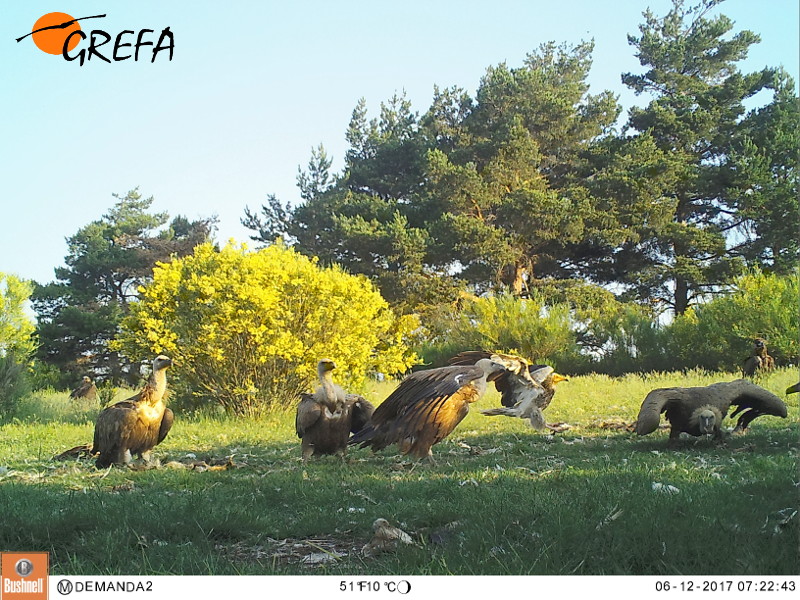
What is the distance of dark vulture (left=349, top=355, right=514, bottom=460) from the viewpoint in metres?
4.32

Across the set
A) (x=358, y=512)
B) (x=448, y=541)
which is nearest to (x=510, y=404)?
(x=358, y=512)

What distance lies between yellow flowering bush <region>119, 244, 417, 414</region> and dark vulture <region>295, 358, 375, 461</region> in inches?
113

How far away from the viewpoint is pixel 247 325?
25.4 ft

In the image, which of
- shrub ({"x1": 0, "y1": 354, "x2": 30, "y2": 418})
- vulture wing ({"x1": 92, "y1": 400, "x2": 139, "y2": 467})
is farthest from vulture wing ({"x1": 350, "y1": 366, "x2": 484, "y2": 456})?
shrub ({"x1": 0, "y1": 354, "x2": 30, "y2": 418})

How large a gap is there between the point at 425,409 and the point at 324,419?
86cm

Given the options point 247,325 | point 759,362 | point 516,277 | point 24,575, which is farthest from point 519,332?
point 24,575

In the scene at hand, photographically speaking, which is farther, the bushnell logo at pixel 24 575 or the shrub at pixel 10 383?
the shrub at pixel 10 383

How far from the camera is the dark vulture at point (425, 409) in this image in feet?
14.2

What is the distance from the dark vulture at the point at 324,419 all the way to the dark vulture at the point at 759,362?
661 centimetres

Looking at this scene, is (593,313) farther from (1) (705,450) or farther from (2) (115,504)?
(2) (115,504)

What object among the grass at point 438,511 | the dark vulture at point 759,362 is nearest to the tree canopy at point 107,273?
the grass at point 438,511

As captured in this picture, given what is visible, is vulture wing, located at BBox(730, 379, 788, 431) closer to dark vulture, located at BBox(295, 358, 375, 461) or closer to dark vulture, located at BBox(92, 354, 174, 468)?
dark vulture, located at BBox(295, 358, 375, 461)

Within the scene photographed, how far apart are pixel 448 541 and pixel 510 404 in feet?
9.98

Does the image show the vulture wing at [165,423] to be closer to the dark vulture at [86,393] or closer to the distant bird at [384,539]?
the distant bird at [384,539]
